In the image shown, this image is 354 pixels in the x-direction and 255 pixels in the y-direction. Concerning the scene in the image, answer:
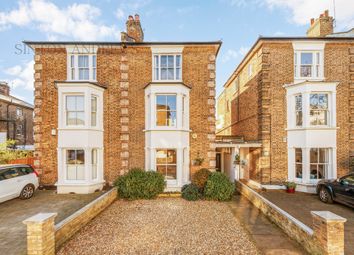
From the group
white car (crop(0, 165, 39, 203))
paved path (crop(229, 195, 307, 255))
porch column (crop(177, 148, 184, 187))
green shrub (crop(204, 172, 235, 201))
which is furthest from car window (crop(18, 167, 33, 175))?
paved path (crop(229, 195, 307, 255))

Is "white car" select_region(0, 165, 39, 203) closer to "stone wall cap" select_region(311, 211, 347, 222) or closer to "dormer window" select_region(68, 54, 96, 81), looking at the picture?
"dormer window" select_region(68, 54, 96, 81)

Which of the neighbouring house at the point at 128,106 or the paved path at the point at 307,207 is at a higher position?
the neighbouring house at the point at 128,106

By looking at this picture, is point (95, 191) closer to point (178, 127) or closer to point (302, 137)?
point (178, 127)

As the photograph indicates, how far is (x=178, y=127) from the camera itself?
1222 centimetres

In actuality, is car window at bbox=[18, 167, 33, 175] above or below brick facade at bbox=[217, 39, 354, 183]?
below

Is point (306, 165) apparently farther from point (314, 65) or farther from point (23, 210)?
point (23, 210)

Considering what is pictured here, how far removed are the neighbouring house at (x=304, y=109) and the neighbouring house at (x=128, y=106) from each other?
3293 mm

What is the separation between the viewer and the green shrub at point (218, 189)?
10.8 metres

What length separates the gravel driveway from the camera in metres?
6.07

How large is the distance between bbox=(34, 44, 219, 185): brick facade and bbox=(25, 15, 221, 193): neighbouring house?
0.05m

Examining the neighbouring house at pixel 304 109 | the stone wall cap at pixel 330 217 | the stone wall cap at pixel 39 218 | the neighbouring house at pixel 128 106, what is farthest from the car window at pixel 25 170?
the stone wall cap at pixel 330 217

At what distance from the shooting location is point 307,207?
31.9 ft

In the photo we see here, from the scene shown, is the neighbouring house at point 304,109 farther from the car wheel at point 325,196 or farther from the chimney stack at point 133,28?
the chimney stack at point 133,28

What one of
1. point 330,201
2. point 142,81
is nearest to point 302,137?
point 330,201
